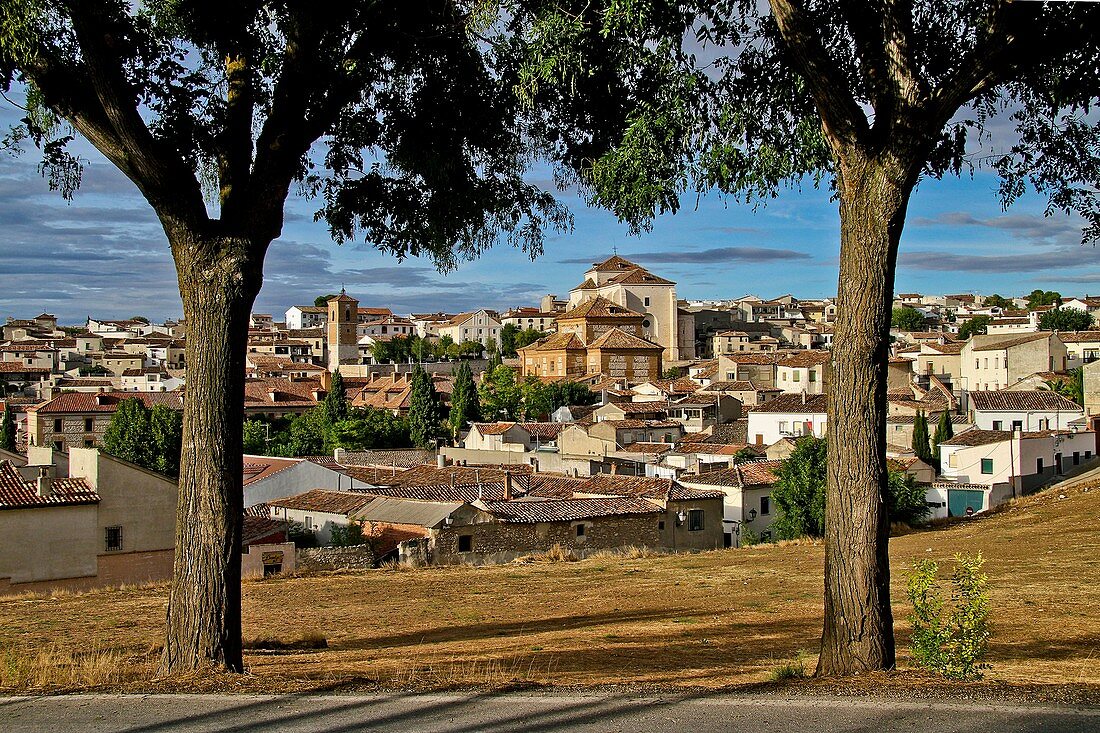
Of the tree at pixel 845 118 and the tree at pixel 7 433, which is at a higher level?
the tree at pixel 845 118

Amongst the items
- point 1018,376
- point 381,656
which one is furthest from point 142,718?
point 1018,376

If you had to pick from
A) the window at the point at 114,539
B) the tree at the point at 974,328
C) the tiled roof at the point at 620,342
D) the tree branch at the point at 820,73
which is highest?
the tree at the point at 974,328

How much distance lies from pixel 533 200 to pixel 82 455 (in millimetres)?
16205

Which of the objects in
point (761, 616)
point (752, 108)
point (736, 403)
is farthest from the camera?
point (736, 403)

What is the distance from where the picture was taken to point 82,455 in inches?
834

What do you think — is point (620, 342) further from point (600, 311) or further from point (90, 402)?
point (90, 402)

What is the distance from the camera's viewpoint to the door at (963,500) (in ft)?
107

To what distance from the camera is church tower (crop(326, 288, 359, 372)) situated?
4459 inches

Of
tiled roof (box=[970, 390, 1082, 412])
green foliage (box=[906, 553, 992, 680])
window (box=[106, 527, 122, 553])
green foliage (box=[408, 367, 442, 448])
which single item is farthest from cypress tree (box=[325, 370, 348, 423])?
green foliage (box=[906, 553, 992, 680])

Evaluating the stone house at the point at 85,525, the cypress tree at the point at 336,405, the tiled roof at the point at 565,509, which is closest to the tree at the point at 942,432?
the tiled roof at the point at 565,509

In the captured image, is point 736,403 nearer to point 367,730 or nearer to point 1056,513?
point 1056,513

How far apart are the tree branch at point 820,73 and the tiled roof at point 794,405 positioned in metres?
40.6

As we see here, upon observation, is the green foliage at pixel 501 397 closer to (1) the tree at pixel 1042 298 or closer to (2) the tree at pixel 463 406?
(2) the tree at pixel 463 406

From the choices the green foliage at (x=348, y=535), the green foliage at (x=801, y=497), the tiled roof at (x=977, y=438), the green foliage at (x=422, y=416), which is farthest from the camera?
the green foliage at (x=422, y=416)
